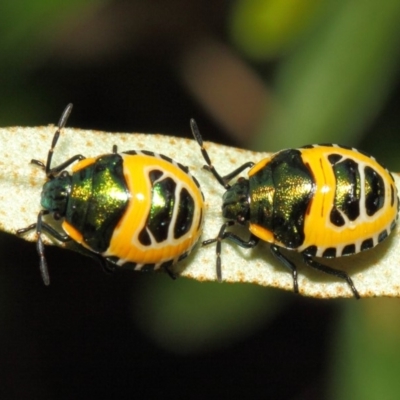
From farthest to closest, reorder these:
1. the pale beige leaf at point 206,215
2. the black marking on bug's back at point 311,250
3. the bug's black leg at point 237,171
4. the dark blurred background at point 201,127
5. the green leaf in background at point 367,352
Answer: the dark blurred background at point 201,127
the green leaf in background at point 367,352
the bug's black leg at point 237,171
the black marking on bug's back at point 311,250
the pale beige leaf at point 206,215

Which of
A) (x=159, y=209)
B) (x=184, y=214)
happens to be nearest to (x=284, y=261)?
(x=184, y=214)

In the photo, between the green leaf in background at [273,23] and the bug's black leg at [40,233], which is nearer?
the bug's black leg at [40,233]

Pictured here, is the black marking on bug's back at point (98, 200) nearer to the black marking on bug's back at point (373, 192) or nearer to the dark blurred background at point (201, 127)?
the black marking on bug's back at point (373, 192)

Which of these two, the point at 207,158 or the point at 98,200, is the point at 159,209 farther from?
the point at 207,158

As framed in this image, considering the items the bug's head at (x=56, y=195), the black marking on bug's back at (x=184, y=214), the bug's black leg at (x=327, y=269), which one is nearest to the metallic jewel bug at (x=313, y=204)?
the bug's black leg at (x=327, y=269)

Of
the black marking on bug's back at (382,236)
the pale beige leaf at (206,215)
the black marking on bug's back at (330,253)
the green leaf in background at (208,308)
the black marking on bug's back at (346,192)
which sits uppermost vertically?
the black marking on bug's back at (346,192)

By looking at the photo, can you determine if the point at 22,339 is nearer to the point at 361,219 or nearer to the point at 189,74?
the point at 189,74

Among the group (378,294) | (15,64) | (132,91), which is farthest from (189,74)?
(378,294)
